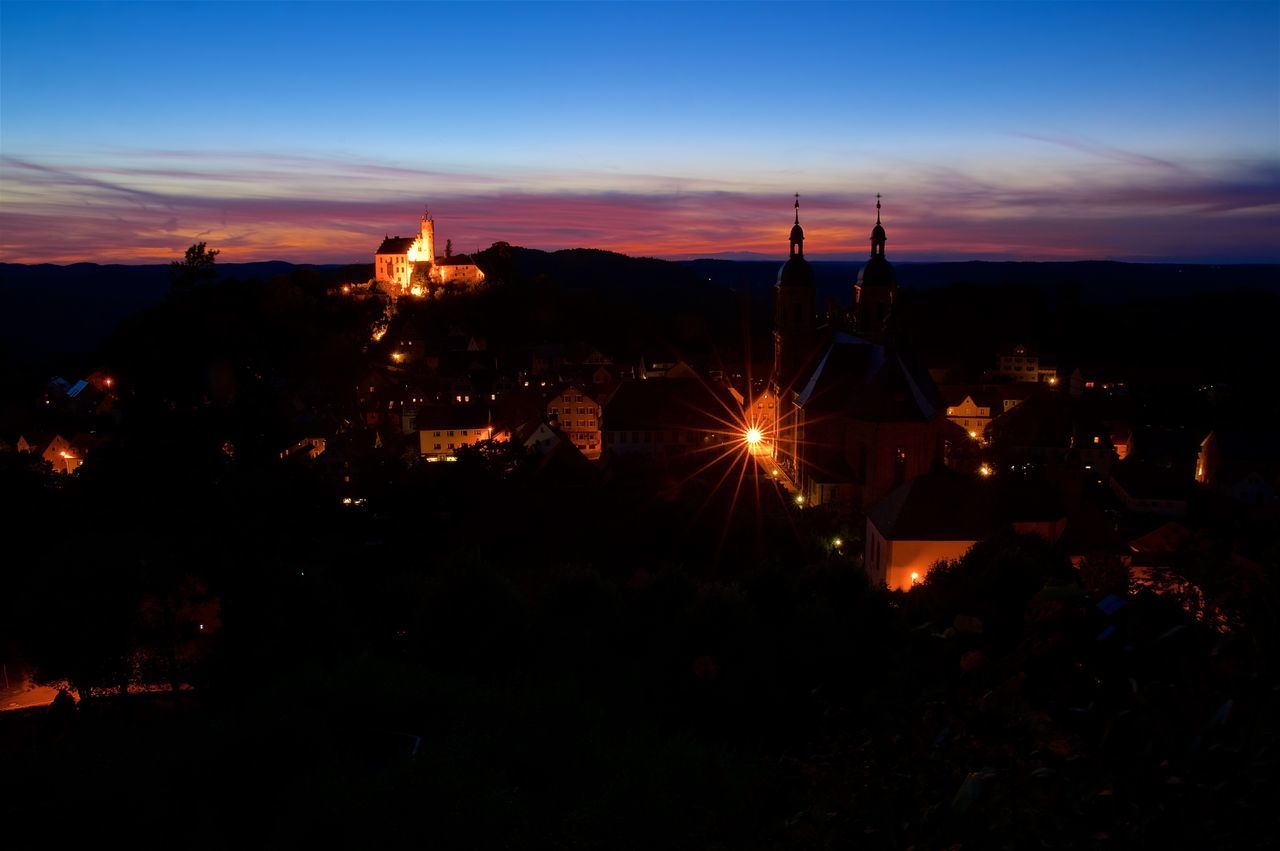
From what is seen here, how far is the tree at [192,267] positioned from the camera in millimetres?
13484

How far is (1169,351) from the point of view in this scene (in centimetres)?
8294

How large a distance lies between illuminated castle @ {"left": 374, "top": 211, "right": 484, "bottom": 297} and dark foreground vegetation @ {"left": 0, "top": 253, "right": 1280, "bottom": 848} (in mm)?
58453

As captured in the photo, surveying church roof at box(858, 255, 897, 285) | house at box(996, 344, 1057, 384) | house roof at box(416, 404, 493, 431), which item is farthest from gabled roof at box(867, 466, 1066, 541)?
house at box(996, 344, 1057, 384)

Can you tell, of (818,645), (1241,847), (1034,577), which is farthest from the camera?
(1034,577)

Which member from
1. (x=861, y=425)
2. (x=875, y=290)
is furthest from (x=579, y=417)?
(x=861, y=425)

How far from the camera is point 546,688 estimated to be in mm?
10328

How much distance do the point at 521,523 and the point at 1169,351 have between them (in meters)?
80.9

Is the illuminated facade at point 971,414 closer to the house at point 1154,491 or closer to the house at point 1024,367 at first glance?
the house at point 1154,491

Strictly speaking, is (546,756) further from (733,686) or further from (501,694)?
(733,686)

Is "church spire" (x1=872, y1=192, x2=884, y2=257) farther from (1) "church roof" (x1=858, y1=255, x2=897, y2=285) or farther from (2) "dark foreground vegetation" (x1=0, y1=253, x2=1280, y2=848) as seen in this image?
(2) "dark foreground vegetation" (x1=0, y1=253, x2=1280, y2=848)

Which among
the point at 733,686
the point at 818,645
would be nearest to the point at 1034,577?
the point at 818,645

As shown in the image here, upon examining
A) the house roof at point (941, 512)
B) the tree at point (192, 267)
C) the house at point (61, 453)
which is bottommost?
the house at point (61, 453)

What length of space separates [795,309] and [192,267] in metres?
30.4

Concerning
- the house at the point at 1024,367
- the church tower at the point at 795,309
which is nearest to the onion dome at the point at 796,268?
the church tower at the point at 795,309
